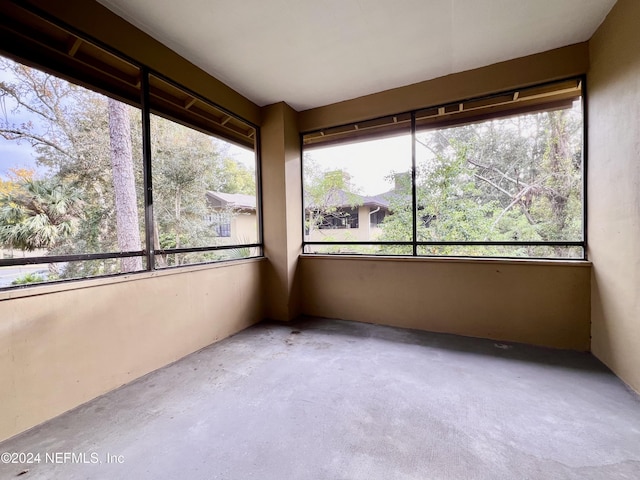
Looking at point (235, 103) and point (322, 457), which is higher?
point (235, 103)

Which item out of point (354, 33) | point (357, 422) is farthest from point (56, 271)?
point (354, 33)

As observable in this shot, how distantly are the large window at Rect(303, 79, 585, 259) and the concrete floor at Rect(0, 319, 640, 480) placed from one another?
1.41 meters

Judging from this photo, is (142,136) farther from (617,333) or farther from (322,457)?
(617,333)

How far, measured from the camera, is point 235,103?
136 inches

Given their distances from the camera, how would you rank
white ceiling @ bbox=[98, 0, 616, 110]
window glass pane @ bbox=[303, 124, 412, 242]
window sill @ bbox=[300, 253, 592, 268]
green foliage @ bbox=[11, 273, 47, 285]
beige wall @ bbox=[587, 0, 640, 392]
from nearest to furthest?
green foliage @ bbox=[11, 273, 47, 285], beige wall @ bbox=[587, 0, 640, 392], white ceiling @ bbox=[98, 0, 616, 110], window sill @ bbox=[300, 253, 592, 268], window glass pane @ bbox=[303, 124, 412, 242]

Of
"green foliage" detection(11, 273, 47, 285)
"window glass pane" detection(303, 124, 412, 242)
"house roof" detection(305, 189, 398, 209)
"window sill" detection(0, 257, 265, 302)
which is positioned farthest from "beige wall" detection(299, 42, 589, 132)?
"green foliage" detection(11, 273, 47, 285)

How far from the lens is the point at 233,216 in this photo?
3.62m

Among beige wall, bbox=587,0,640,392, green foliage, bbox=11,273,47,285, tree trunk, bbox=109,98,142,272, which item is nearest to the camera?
green foliage, bbox=11,273,47,285

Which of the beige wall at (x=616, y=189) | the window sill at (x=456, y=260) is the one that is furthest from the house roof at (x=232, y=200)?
the beige wall at (x=616, y=189)

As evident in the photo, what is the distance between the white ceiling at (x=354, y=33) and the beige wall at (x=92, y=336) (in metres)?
2.26

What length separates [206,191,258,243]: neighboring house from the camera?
11.1ft

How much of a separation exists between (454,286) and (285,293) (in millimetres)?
2225

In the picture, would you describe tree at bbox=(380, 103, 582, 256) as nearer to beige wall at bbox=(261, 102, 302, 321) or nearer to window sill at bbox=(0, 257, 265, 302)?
beige wall at bbox=(261, 102, 302, 321)

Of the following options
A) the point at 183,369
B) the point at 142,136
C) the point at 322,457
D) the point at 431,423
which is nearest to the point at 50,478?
the point at 183,369
